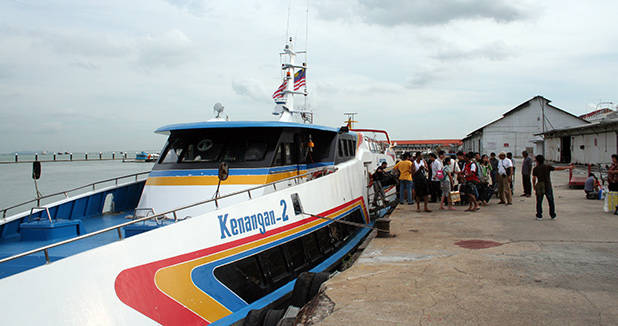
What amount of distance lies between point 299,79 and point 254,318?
9.46 metres

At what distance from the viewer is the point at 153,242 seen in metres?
3.98

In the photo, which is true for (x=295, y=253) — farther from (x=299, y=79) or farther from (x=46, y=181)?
(x=46, y=181)

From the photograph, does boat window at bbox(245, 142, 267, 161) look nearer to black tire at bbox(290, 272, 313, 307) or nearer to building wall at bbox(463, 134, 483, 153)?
black tire at bbox(290, 272, 313, 307)

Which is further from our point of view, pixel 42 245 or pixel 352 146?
pixel 352 146

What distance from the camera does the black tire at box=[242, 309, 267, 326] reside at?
4.69 meters

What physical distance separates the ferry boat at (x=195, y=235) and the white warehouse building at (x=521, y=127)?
1400 inches

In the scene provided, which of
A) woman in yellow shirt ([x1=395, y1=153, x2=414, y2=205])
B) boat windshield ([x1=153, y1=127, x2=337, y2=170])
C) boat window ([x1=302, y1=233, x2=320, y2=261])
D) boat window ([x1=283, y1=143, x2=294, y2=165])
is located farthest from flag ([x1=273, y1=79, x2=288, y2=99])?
boat window ([x1=302, y1=233, x2=320, y2=261])

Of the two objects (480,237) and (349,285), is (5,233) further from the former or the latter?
(480,237)

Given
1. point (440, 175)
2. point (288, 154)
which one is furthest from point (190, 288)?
point (440, 175)

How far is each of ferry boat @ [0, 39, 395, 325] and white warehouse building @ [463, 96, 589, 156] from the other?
117 feet

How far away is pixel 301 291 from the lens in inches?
214

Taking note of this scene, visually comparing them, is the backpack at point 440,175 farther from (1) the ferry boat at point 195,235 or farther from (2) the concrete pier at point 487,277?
(1) the ferry boat at point 195,235

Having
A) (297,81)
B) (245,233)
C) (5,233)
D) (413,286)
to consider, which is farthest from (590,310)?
(297,81)

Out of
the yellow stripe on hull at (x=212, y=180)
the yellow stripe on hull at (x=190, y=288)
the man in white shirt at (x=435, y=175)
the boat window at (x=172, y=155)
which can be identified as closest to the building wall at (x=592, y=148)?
the man in white shirt at (x=435, y=175)
